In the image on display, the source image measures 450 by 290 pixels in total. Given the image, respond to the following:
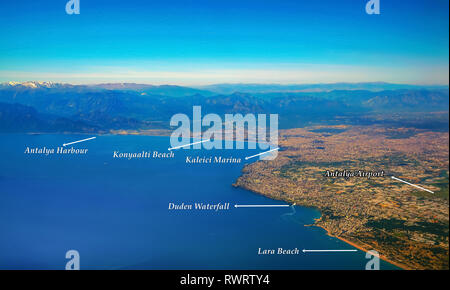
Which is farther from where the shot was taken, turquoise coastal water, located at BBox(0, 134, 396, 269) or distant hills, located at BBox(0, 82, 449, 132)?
distant hills, located at BBox(0, 82, 449, 132)

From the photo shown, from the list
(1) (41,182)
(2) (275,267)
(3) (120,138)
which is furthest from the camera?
(3) (120,138)

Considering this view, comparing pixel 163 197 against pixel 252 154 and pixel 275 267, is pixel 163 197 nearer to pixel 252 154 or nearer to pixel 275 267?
pixel 275 267

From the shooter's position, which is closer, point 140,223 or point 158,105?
point 140,223

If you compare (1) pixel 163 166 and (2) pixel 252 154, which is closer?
(1) pixel 163 166

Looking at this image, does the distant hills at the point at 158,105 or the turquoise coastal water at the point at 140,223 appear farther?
the distant hills at the point at 158,105

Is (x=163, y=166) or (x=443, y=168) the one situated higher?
(x=443, y=168)
